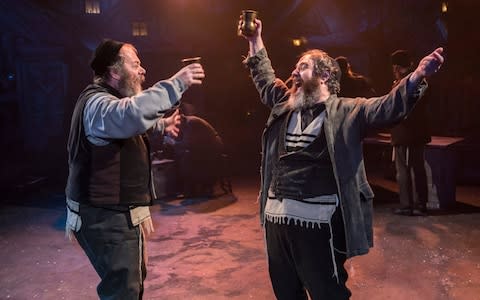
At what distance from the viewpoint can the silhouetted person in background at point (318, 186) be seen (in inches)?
121

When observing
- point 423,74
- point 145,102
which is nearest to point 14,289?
point 145,102

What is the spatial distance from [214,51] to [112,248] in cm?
1268

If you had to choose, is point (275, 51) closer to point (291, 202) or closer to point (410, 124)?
point (410, 124)

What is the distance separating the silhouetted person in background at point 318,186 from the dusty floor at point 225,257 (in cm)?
159

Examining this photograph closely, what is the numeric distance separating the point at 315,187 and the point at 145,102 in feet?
3.81

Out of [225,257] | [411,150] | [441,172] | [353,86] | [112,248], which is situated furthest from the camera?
[353,86]

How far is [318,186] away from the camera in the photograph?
10.2 feet

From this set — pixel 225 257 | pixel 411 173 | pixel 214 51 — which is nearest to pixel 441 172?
pixel 411 173

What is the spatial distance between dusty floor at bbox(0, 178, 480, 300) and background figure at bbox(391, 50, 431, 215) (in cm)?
26

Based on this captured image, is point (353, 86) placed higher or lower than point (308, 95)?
higher

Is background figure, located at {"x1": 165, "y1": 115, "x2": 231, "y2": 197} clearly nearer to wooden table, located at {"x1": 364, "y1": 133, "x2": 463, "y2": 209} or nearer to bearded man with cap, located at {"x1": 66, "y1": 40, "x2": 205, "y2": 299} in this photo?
wooden table, located at {"x1": 364, "y1": 133, "x2": 463, "y2": 209}

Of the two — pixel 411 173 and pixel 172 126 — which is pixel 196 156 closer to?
pixel 411 173

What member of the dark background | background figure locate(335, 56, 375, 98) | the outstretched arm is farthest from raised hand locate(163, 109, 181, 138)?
the dark background

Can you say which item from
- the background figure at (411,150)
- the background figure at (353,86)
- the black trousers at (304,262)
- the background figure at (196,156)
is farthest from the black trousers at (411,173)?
the black trousers at (304,262)
